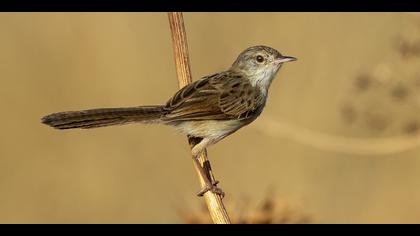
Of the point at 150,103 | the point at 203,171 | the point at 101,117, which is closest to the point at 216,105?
the point at 203,171

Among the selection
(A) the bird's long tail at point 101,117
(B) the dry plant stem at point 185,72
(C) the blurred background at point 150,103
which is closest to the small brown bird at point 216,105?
(A) the bird's long tail at point 101,117

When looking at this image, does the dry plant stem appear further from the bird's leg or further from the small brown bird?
the small brown bird

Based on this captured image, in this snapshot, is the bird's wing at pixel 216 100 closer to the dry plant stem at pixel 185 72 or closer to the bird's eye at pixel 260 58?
the bird's eye at pixel 260 58

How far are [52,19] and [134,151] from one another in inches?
77.4

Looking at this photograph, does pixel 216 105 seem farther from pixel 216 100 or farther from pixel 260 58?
pixel 260 58

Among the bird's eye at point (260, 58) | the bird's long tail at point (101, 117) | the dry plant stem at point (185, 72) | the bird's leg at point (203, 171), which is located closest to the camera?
the dry plant stem at point (185, 72)

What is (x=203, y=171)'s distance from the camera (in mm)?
5234

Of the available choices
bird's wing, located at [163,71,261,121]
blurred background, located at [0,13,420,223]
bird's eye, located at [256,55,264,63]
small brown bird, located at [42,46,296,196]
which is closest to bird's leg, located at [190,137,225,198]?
small brown bird, located at [42,46,296,196]

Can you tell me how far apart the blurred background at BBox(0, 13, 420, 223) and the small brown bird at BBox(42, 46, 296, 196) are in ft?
9.89

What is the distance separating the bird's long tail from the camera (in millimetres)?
4680

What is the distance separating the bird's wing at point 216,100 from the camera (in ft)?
18.9

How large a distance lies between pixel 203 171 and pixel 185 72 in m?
0.70

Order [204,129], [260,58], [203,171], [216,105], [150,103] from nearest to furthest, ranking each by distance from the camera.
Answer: [203,171], [204,129], [216,105], [260,58], [150,103]

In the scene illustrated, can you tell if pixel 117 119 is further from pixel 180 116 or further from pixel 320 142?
pixel 320 142
